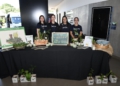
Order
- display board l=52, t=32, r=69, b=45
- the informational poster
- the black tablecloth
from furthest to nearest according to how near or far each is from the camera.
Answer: display board l=52, t=32, r=69, b=45 < the informational poster < the black tablecloth

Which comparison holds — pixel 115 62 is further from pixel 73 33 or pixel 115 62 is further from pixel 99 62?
pixel 73 33

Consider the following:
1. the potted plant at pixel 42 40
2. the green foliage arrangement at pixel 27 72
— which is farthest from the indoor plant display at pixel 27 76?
the potted plant at pixel 42 40

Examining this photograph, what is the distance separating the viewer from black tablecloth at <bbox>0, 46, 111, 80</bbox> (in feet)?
6.97

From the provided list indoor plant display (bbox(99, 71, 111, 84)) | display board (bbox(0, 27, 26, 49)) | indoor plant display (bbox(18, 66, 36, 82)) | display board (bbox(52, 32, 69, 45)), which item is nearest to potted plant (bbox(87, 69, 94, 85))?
indoor plant display (bbox(99, 71, 111, 84))

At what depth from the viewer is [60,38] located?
7.78 feet

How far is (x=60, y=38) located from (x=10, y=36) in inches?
41.5

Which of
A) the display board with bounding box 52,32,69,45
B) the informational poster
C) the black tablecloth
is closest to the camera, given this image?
the black tablecloth

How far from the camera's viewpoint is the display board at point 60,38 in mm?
2340

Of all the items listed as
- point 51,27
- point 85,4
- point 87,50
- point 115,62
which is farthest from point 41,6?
point 115,62

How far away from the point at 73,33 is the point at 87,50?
2.94ft

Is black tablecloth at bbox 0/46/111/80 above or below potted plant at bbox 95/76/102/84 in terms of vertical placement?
above

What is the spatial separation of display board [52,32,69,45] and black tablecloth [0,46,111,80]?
23cm

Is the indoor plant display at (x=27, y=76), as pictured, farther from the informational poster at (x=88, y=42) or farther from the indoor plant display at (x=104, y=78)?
the indoor plant display at (x=104, y=78)

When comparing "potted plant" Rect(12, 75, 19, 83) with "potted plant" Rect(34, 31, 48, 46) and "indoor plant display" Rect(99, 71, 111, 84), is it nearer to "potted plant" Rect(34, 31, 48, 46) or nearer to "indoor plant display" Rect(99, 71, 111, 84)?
"potted plant" Rect(34, 31, 48, 46)
